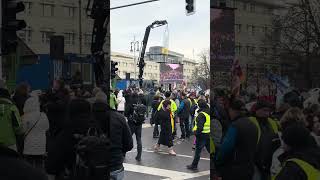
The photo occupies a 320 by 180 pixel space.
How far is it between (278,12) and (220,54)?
67.7 inches

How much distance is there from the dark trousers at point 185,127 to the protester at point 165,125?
4.03 m

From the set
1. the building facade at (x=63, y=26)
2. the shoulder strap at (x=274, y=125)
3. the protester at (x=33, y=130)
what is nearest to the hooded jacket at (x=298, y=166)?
the shoulder strap at (x=274, y=125)

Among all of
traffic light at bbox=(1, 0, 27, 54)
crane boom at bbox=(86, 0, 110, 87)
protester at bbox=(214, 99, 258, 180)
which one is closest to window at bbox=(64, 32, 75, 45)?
crane boom at bbox=(86, 0, 110, 87)

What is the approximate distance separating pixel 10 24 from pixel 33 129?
1.62 metres

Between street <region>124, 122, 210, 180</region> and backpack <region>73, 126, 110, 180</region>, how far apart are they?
5713 mm

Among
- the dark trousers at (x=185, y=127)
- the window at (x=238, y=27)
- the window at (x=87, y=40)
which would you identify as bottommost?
the dark trousers at (x=185, y=127)

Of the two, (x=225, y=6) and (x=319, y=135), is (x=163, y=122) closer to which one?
(x=225, y=6)

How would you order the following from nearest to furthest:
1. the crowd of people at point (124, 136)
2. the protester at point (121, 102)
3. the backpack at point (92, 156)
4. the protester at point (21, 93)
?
the crowd of people at point (124, 136) → the backpack at point (92, 156) → the protester at point (21, 93) → the protester at point (121, 102)

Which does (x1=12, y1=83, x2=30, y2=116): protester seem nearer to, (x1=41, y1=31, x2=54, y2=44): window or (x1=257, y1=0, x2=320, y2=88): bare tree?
(x1=41, y1=31, x2=54, y2=44): window

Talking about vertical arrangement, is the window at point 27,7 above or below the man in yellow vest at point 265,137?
above

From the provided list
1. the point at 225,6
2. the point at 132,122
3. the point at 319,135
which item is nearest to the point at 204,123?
the point at 132,122

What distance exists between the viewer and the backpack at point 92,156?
459 cm

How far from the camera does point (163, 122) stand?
14656 mm

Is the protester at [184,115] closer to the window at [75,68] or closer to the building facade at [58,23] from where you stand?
the building facade at [58,23]
